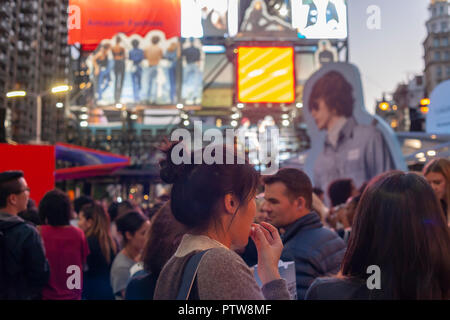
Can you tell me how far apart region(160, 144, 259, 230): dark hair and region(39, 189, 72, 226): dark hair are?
272cm

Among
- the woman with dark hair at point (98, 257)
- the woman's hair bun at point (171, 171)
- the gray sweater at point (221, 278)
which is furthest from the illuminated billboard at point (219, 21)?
the gray sweater at point (221, 278)

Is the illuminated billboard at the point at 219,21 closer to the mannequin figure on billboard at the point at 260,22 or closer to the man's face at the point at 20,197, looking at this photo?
the mannequin figure on billboard at the point at 260,22

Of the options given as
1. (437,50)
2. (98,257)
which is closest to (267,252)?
(98,257)

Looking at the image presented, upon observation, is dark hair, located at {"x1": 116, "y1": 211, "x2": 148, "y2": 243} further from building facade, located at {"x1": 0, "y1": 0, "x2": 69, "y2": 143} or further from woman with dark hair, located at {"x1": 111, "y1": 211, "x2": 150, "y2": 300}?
building facade, located at {"x1": 0, "y1": 0, "x2": 69, "y2": 143}

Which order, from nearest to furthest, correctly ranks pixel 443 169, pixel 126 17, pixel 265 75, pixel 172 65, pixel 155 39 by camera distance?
pixel 443 169 → pixel 126 17 → pixel 155 39 → pixel 265 75 → pixel 172 65

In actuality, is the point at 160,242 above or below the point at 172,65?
below

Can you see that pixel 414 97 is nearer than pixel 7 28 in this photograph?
No

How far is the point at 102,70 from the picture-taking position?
17812 mm

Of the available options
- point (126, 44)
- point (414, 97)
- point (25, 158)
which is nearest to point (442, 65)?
point (414, 97)

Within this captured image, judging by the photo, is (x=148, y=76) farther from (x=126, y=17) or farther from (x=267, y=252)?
(x=267, y=252)

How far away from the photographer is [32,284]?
3449mm

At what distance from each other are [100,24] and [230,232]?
14.4 metres

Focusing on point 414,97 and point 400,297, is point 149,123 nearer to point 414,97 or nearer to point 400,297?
point 400,297

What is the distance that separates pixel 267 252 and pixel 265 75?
1560 centimetres
